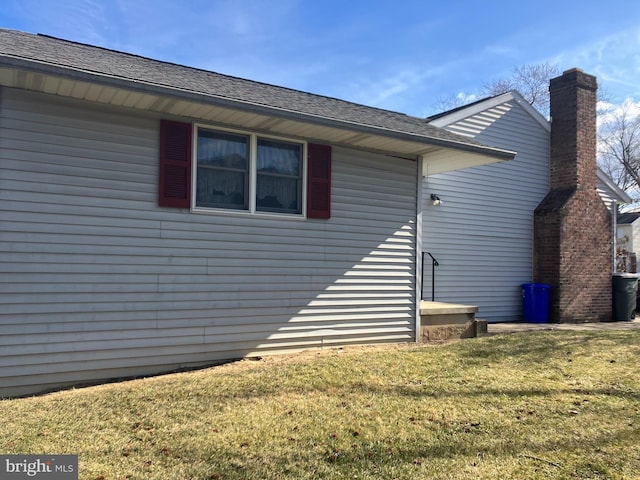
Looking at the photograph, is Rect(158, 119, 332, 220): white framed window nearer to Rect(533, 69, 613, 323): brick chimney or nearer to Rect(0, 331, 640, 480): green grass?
Rect(0, 331, 640, 480): green grass

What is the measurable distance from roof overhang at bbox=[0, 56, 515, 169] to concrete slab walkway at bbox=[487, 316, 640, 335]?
10.9 feet

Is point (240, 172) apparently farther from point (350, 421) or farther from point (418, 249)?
point (350, 421)

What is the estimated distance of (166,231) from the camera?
545 centimetres

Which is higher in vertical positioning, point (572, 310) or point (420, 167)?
point (420, 167)

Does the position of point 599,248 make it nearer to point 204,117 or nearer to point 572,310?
point 572,310

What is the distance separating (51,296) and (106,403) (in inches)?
52.9

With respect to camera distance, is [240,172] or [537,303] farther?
[537,303]

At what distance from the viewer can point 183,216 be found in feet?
18.2

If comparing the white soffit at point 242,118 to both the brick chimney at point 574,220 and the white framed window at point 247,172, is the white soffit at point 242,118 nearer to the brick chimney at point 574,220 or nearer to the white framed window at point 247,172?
the white framed window at point 247,172

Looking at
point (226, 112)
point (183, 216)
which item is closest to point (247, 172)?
point (226, 112)

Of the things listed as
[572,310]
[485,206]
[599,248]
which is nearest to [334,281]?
[485,206]

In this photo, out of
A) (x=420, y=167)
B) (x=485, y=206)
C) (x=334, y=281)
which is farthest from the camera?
(x=485, y=206)

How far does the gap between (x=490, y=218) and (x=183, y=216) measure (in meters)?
6.90

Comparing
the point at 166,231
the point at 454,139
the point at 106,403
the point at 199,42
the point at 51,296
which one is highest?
the point at 199,42
